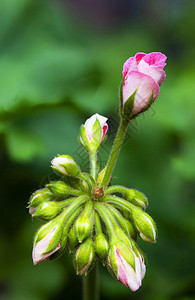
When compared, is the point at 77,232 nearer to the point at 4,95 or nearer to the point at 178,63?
the point at 4,95

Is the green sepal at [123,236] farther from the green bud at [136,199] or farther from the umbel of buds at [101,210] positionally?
the green bud at [136,199]

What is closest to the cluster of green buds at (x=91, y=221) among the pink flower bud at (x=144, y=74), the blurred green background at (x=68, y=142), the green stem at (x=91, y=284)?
the green stem at (x=91, y=284)

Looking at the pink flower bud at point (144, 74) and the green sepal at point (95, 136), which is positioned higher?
the pink flower bud at point (144, 74)

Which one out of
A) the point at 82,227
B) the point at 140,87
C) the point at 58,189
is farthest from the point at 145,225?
the point at 140,87

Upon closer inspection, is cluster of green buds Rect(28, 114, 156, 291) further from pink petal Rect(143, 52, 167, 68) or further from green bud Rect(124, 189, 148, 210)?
pink petal Rect(143, 52, 167, 68)

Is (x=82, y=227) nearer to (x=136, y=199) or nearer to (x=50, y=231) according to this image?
(x=50, y=231)

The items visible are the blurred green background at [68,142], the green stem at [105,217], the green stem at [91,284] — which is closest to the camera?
the green stem at [105,217]
